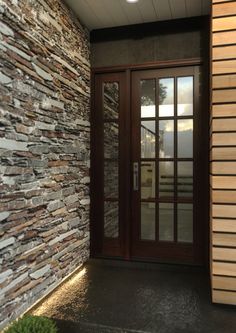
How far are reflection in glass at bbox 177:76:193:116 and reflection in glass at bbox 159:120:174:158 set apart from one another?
17 centimetres

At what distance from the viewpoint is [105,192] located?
3.39 m

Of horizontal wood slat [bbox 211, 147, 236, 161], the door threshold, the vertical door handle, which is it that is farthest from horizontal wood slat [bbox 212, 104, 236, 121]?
the door threshold

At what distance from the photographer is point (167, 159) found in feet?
10.5

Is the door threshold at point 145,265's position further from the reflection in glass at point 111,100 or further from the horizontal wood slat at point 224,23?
the horizontal wood slat at point 224,23

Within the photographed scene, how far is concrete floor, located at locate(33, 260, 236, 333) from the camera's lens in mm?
2087

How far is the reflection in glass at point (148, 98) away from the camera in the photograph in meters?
Result: 3.25

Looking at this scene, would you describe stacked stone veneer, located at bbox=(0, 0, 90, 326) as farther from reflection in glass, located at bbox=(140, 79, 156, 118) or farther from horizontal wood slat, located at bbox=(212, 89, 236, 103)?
horizontal wood slat, located at bbox=(212, 89, 236, 103)

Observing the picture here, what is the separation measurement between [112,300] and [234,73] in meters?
2.04

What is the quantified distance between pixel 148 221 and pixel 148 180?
0.45 m

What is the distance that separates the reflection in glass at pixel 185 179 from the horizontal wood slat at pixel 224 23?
4.34 ft

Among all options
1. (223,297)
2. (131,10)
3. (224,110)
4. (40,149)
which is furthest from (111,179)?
(131,10)

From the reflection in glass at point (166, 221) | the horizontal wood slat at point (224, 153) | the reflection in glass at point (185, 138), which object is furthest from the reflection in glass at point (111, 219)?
the horizontal wood slat at point (224, 153)

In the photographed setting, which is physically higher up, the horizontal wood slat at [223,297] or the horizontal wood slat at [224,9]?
the horizontal wood slat at [224,9]

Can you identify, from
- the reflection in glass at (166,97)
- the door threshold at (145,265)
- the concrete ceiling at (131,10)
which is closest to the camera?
the concrete ceiling at (131,10)
